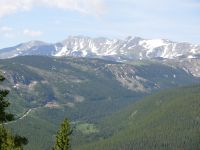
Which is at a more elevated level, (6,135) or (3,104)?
(3,104)

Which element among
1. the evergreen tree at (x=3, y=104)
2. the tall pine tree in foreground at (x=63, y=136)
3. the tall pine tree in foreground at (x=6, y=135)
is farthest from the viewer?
the tall pine tree in foreground at (x=63, y=136)

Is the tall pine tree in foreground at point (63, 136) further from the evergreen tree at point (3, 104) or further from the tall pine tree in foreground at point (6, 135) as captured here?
the evergreen tree at point (3, 104)

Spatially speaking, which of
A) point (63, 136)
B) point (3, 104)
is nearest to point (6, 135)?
point (3, 104)

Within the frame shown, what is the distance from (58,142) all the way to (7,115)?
5.37 metres

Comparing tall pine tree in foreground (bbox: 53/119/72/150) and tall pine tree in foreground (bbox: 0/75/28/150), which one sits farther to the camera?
tall pine tree in foreground (bbox: 53/119/72/150)

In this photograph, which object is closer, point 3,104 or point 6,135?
point 6,135

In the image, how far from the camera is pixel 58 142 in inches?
1730

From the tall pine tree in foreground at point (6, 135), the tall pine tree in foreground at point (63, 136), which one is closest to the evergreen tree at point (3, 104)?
the tall pine tree in foreground at point (6, 135)

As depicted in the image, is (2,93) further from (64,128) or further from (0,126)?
(64,128)

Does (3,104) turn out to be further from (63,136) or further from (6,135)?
(63,136)

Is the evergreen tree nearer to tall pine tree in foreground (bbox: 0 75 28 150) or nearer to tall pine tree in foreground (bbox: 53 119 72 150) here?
tall pine tree in foreground (bbox: 0 75 28 150)

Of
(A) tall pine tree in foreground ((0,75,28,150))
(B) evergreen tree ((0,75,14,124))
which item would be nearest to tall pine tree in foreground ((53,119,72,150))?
(A) tall pine tree in foreground ((0,75,28,150))

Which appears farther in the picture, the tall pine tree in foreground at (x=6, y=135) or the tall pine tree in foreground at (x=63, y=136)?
the tall pine tree in foreground at (x=63, y=136)

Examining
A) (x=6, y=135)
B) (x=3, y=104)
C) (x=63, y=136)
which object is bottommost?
(x=63, y=136)
